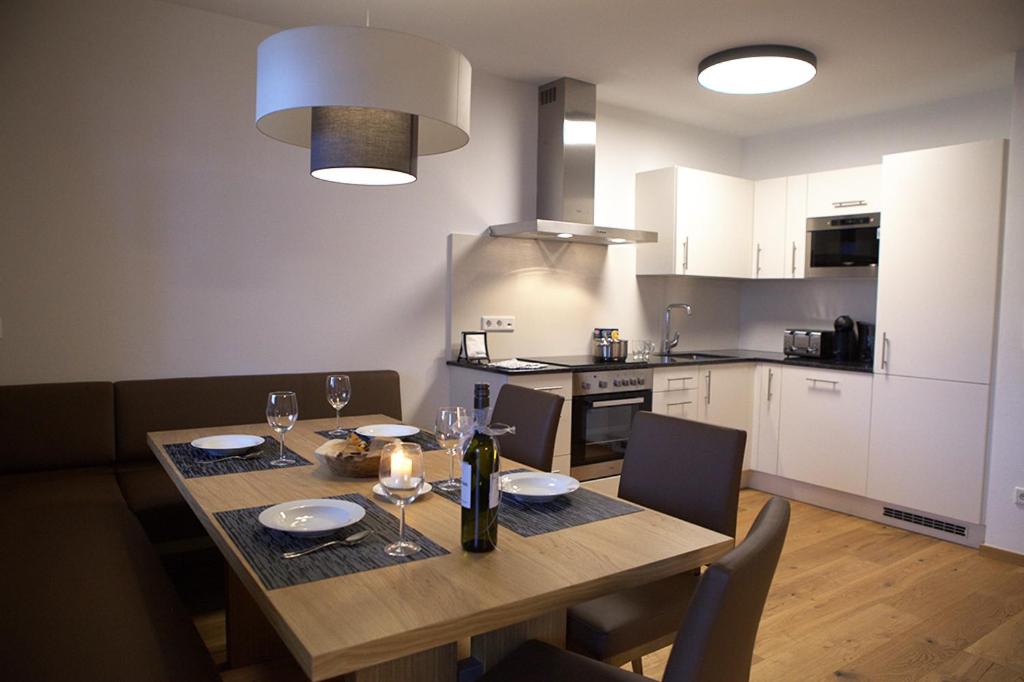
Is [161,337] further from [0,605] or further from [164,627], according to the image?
[164,627]

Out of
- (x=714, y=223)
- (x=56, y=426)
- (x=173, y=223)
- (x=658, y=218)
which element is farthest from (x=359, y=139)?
(x=714, y=223)

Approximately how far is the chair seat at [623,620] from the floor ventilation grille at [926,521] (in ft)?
8.56

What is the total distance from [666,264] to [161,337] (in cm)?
297

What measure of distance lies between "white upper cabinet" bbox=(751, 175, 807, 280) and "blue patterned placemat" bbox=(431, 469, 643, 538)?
3.40 metres

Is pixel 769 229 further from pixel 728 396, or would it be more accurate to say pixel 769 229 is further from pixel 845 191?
pixel 728 396

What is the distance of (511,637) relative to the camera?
1446 millimetres

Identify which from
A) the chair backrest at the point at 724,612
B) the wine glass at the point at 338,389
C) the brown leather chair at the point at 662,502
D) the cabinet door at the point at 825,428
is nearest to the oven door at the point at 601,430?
the cabinet door at the point at 825,428

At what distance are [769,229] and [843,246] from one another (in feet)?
1.87

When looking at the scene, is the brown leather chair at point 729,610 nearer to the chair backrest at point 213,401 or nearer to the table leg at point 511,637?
the table leg at point 511,637

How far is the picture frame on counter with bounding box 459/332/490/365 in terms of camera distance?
380 cm

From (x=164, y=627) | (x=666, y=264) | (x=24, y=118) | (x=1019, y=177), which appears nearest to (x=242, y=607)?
(x=164, y=627)

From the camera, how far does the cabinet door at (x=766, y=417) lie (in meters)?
4.39

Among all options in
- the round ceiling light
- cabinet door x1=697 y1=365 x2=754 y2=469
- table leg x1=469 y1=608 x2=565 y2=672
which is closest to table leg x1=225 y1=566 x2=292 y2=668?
table leg x1=469 y1=608 x2=565 y2=672

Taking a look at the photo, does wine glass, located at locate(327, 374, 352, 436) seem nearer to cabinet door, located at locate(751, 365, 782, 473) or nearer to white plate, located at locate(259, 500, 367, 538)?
white plate, located at locate(259, 500, 367, 538)
